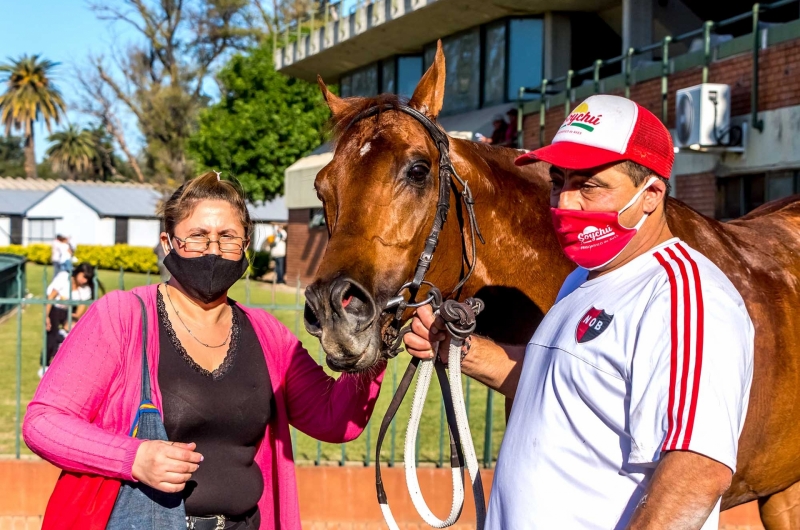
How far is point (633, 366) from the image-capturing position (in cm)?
184

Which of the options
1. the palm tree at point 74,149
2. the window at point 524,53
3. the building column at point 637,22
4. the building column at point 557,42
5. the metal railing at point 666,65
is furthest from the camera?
the palm tree at point 74,149

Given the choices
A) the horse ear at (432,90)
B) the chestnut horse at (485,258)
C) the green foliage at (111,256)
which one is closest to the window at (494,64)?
the chestnut horse at (485,258)

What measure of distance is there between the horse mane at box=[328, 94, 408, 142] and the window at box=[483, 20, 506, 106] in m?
19.1

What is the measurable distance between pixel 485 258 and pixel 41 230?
197 feet

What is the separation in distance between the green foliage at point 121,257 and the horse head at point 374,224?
3729 cm

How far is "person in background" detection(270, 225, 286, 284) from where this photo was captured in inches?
1192

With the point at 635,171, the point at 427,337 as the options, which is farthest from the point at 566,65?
the point at 635,171

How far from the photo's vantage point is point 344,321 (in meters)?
2.48

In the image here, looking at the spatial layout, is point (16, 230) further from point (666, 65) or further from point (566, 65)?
point (666, 65)

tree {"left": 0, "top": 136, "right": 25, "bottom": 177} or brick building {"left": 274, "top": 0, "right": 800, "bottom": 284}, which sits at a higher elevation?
tree {"left": 0, "top": 136, "right": 25, "bottom": 177}

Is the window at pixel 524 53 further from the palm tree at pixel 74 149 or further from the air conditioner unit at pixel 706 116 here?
the palm tree at pixel 74 149

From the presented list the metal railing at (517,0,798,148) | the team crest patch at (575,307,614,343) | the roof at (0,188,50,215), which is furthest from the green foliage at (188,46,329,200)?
the team crest patch at (575,307,614,343)

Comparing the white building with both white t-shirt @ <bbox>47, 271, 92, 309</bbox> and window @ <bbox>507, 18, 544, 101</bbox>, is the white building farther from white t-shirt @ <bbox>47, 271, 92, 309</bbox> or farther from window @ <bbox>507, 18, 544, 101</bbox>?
white t-shirt @ <bbox>47, 271, 92, 309</bbox>

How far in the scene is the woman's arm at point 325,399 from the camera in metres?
3.19
